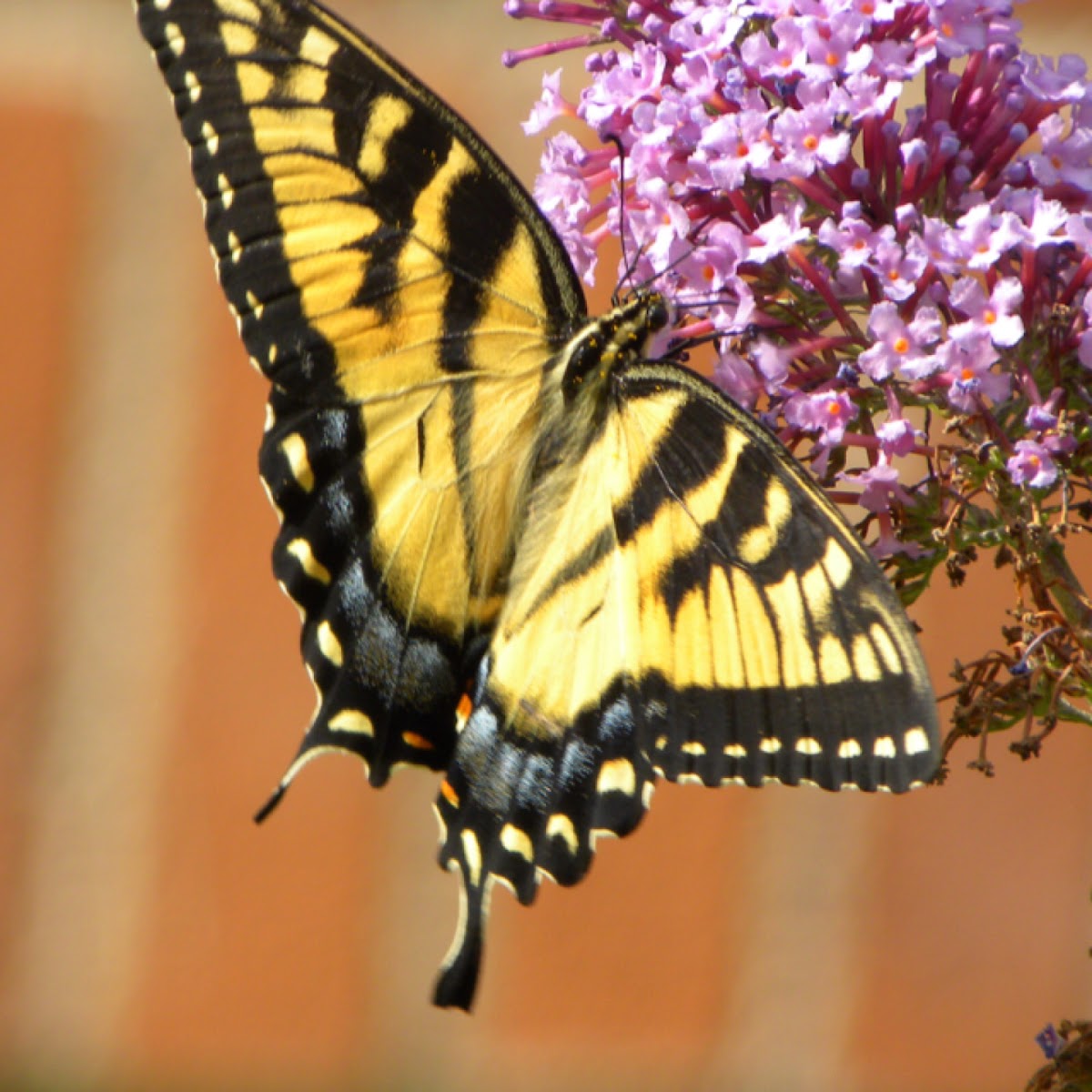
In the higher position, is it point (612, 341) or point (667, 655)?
point (612, 341)

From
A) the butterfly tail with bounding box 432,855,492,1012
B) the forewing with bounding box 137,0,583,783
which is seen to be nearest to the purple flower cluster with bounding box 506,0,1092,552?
the forewing with bounding box 137,0,583,783

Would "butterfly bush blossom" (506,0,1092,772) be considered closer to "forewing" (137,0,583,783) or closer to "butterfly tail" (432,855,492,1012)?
"forewing" (137,0,583,783)

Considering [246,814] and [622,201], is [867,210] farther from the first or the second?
[246,814]

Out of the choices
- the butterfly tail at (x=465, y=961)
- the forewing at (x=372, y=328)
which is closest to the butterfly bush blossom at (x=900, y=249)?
the forewing at (x=372, y=328)

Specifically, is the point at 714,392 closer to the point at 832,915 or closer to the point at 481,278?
the point at 481,278

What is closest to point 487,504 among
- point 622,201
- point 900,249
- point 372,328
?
point 372,328
